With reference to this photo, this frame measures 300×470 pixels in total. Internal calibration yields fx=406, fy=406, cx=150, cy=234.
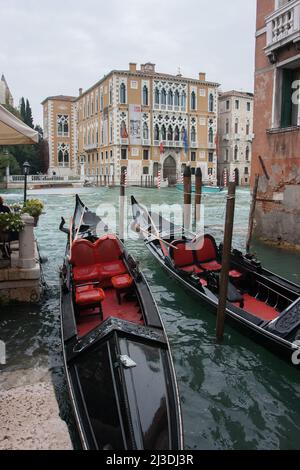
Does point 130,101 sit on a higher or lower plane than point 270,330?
higher

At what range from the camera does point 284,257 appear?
7.90 m

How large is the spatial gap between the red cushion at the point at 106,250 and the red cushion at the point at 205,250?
4.60 ft

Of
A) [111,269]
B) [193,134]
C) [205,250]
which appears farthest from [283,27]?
[193,134]

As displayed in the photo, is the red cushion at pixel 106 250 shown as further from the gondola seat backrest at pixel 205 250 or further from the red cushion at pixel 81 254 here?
the gondola seat backrest at pixel 205 250

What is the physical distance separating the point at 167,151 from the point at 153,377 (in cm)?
3272

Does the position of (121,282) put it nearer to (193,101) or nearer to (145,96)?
(145,96)

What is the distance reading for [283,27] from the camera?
7789 mm

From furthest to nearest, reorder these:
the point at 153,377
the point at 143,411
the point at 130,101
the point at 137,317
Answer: the point at 130,101 < the point at 137,317 < the point at 153,377 < the point at 143,411

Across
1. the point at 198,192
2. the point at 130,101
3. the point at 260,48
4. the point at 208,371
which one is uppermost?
the point at 130,101

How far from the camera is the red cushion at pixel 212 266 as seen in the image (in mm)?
5862

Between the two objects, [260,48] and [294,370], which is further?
[260,48]

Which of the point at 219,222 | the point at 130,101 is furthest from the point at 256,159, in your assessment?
the point at 130,101

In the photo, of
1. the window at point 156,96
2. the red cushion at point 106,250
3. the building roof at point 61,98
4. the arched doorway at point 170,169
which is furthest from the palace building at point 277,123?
the building roof at point 61,98

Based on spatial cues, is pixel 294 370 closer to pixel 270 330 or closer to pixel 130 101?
pixel 270 330
